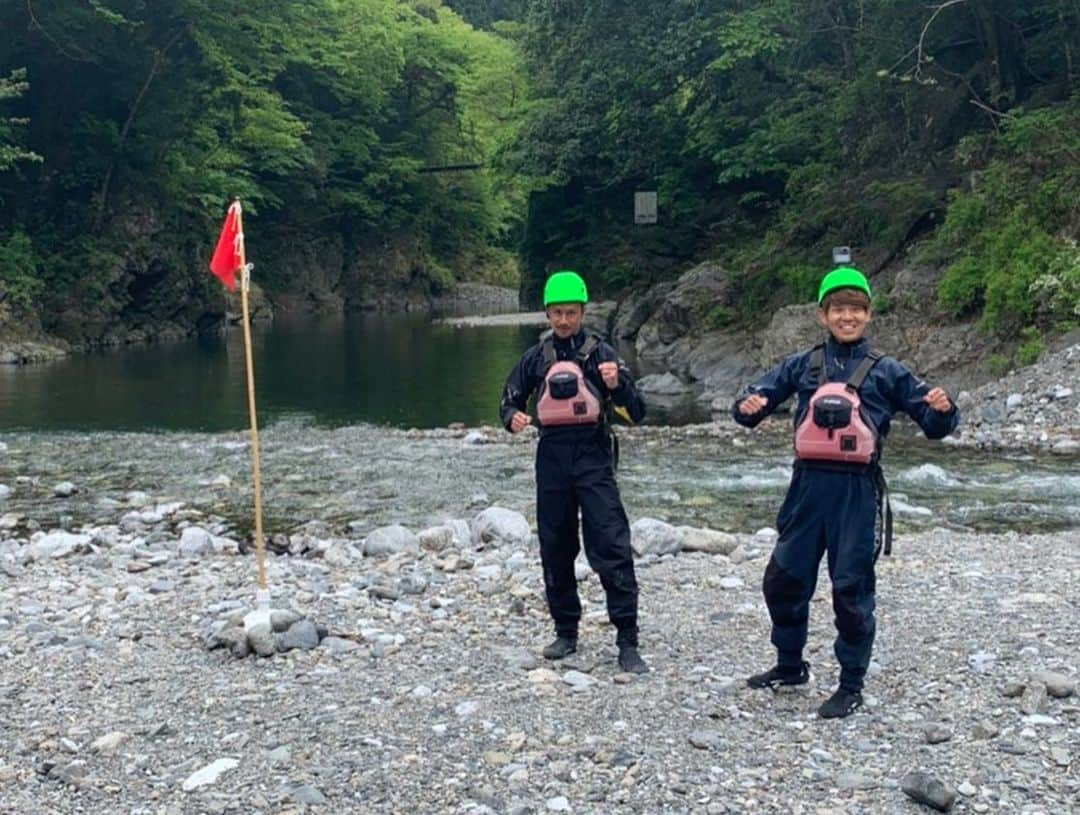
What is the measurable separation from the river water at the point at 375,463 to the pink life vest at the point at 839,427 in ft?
19.9

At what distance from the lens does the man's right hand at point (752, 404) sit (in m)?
5.20

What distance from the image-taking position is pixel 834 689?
17.5ft

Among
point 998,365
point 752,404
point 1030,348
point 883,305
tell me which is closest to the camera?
point 752,404

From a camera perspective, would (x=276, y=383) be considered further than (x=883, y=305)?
Yes

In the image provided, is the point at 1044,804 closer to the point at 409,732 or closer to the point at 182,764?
the point at 409,732

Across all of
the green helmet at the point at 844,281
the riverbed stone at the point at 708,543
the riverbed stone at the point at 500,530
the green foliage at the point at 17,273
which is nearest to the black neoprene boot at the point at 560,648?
the green helmet at the point at 844,281

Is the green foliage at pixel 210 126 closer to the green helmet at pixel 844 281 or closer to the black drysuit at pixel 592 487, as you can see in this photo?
the black drysuit at pixel 592 487

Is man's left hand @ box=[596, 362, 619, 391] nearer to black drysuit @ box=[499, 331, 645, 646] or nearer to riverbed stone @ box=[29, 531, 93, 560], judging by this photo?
black drysuit @ box=[499, 331, 645, 646]

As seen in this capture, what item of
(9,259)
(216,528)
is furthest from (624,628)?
(9,259)

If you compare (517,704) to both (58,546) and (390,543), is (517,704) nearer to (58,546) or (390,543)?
(390,543)

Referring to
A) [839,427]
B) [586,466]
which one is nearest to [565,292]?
[586,466]

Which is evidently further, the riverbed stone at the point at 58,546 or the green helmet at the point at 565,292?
the riverbed stone at the point at 58,546

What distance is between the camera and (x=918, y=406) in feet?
16.1

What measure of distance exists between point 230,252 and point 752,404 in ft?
14.1
